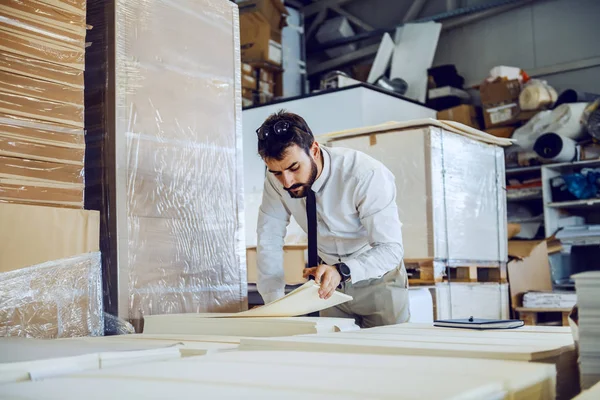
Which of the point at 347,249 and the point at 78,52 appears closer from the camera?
the point at 78,52

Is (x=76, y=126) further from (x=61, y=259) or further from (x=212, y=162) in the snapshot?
(x=212, y=162)

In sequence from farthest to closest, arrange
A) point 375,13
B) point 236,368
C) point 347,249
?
point 375,13, point 347,249, point 236,368

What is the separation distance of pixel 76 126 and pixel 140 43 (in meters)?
0.65

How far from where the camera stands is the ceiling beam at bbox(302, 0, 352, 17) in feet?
36.2

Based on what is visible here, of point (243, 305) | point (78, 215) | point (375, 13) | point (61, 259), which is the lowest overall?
point (243, 305)

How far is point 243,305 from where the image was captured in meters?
3.56

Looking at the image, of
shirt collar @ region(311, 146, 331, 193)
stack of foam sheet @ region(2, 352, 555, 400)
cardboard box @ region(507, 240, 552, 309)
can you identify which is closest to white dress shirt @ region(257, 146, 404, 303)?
shirt collar @ region(311, 146, 331, 193)

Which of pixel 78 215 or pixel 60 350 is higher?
pixel 78 215

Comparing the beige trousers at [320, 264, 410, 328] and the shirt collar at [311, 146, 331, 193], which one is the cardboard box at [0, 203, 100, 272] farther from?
the beige trousers at [320, 264, 410, 328]

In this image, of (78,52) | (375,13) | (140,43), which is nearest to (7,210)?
(78,52)

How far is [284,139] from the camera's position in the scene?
2.97 meters

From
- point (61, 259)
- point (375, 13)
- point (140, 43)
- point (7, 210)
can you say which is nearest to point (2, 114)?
point (7, 210)

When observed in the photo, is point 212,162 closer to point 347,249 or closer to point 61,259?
point 347,249

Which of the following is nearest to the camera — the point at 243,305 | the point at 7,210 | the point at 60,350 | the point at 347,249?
the point at 60,350
